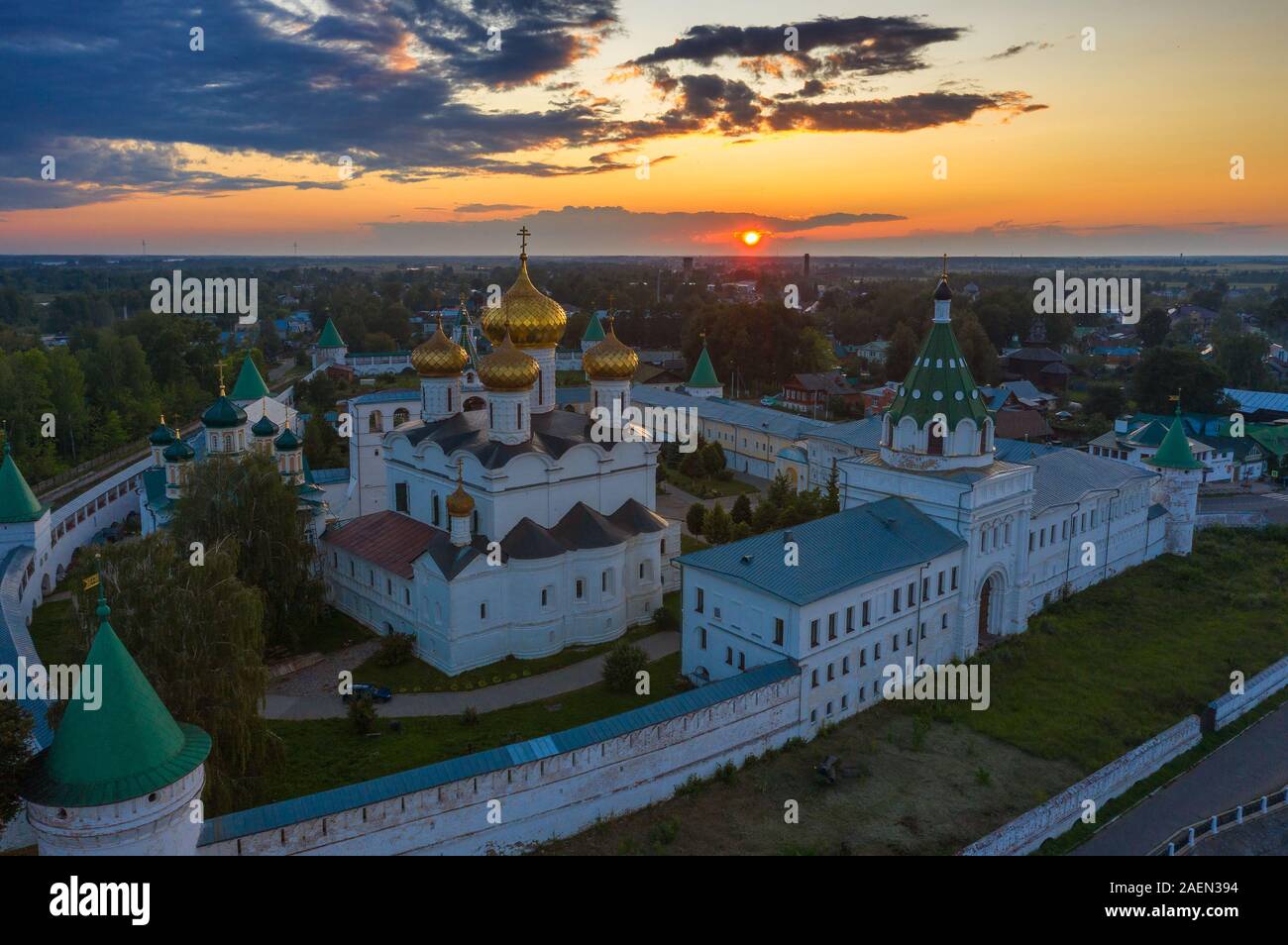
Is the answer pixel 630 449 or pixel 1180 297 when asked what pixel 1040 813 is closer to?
pixel 630 449

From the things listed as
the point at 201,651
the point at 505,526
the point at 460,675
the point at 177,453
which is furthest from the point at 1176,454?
the point at 177,453

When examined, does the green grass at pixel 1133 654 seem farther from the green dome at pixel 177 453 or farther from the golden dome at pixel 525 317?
the green dome at pixel 177 453

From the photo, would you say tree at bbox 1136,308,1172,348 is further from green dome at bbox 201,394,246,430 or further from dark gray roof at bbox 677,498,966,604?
green dome at bbox 201,394,246,430

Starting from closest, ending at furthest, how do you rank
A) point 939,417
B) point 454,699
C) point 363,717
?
1. point 363,717
2. point 454,699
3. point 939,417

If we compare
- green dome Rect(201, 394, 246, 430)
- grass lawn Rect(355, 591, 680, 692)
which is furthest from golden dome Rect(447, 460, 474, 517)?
green dome Rect(201, 394, 246, 430)

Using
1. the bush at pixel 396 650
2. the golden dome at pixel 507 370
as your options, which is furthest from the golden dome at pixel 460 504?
the bush at pixel 396 650

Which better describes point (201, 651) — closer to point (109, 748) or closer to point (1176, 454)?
point (109, 748)
